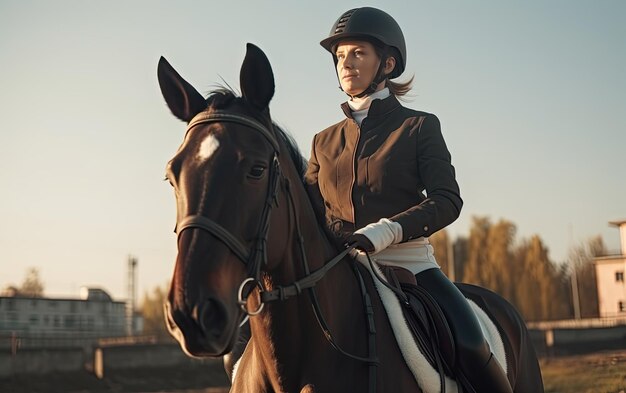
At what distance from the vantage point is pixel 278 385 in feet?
12.8

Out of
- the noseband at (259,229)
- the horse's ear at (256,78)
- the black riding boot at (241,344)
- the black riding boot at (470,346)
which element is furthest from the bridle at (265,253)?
the black riding boot at (241,344)

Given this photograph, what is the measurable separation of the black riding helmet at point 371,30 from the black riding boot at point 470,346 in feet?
5.58

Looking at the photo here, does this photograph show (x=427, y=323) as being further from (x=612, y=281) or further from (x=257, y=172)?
(x=612, y=281)

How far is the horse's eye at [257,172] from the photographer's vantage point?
3.45m

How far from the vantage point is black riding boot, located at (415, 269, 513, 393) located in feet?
14.9

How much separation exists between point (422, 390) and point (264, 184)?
159 centimetres

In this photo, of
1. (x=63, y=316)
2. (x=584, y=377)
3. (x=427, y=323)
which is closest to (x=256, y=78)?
(x=427, y=323)

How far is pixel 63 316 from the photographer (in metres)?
64.6

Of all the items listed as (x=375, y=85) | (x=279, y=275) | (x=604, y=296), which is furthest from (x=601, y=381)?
(x=604, y=296)

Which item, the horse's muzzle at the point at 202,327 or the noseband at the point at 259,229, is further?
the noseband at the point at 259,229

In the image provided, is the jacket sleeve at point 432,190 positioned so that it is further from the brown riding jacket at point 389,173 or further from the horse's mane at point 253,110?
the horse's mane at point 253,110

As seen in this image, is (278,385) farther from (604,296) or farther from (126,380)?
(604,296)

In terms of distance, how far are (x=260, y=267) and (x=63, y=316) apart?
215ft

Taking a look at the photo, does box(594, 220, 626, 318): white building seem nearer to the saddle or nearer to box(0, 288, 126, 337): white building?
box(0, 288, 126, 337): white building
